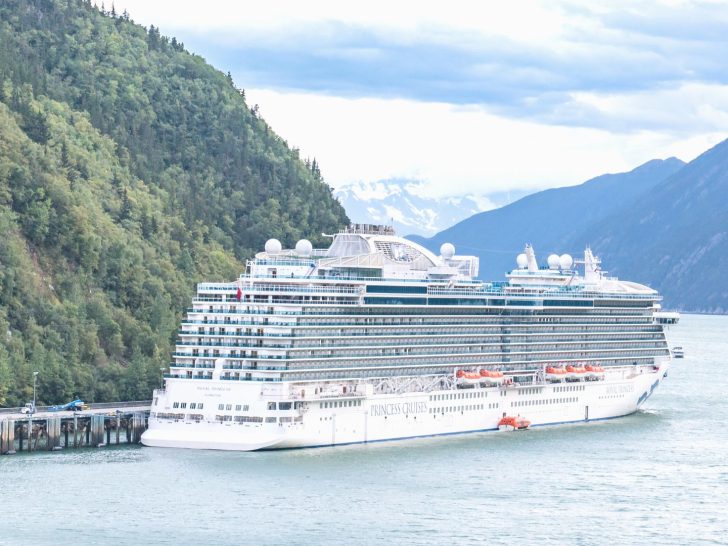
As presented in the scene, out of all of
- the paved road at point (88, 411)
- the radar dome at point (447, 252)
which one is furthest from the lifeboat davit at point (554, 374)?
the paved road at point (88, 411)

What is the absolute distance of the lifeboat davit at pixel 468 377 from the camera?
122 m

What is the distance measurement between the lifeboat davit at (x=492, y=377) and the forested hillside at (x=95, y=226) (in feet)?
79.4

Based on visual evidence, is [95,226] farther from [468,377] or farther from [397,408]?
[397,408]

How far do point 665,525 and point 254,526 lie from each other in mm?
20006

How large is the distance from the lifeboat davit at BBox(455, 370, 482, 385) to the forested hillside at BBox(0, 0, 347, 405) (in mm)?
23073

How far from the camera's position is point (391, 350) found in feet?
385

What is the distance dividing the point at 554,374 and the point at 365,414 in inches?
886

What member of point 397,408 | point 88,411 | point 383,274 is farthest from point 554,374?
point 88,411

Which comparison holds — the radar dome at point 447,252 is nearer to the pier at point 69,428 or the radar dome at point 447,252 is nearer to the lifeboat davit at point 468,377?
the lifeboat davit at point 468,377

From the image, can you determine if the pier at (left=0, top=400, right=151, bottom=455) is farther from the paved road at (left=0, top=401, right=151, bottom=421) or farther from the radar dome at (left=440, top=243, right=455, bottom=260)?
the radar dome at (left=440, top=243, right=455, bottom=260)

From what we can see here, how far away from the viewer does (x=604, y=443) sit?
118 m

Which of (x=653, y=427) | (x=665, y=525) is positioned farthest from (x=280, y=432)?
(x=653, y=427)

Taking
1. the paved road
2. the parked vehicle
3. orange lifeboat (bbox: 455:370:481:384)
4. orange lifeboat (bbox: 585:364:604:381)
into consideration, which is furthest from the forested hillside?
orange lifeboat (bbox: 585:364:604:381)

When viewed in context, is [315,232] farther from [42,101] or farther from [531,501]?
[531,501]
